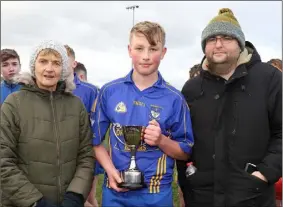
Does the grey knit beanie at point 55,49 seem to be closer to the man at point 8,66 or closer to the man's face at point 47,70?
the man's face at point 47,70

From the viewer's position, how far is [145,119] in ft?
11.3

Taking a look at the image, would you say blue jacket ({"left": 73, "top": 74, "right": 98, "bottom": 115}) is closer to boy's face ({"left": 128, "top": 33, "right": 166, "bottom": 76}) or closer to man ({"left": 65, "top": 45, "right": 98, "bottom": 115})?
man ({"left": 65, "top": 45, "right": 98, "bottom": 115})

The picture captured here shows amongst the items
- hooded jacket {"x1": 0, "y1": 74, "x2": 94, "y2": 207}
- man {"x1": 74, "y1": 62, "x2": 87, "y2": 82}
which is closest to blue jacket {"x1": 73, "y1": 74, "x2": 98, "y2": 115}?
man {"x1": 74, "y1": 62, "x2": 87, "y2": 82}

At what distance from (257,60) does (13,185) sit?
2200 millimetres

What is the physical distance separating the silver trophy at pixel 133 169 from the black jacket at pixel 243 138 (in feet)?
1.82

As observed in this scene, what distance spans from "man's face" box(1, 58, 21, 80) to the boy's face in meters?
4.12

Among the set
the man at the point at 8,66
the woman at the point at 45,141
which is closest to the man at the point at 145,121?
the woman at the point at 45,141

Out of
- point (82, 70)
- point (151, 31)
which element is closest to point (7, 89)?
point (82, 70)

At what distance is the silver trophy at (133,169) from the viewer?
3273 mm

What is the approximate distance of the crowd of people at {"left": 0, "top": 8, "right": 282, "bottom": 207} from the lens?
3355 millimetres

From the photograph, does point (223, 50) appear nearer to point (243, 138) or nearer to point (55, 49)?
point (243, 138)

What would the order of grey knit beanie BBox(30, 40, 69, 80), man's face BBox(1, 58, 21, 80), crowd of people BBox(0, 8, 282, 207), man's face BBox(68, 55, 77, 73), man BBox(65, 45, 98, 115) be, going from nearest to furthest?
crowd of people BBox(0, 8, 282, 207) → grey knit beanie BBox(30, 40, 69, 80) → man's face BBox(68, 55, 77, 73) → man BBox(65, 45, 98, 115) → man's face BBox(1, 58, 21, 80)

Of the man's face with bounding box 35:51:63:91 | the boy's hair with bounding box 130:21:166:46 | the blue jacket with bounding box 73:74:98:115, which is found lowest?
the blue jacket with bounding box 73:74:98:115

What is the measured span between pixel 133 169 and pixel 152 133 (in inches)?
12.6
